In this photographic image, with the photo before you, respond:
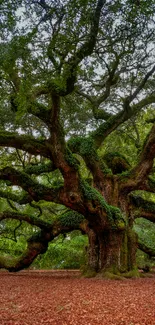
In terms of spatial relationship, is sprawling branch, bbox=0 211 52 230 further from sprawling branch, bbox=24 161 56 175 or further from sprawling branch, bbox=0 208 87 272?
sprawling branch, bbox=24 161 56 175

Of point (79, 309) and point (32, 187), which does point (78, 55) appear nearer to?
point (32, 187)

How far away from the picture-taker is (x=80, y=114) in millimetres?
13547

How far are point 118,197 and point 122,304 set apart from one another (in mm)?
6902

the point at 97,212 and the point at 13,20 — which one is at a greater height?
the point at 13,20

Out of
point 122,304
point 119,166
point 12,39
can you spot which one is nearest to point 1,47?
point 12,39

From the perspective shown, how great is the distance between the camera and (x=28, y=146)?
405 inches

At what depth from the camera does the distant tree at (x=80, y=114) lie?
7445 millimetres

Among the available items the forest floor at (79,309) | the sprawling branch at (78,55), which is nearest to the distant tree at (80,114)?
the sprawling branch at (78,55)

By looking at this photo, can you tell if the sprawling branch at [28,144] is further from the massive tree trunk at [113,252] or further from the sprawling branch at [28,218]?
the massive tree trunk at [113,252]

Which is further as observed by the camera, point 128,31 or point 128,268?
point 128,268

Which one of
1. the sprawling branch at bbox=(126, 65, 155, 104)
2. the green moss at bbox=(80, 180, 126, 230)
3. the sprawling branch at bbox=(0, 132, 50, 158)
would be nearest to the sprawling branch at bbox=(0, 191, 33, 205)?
the sprawling branch at bbox=(0, 132, 50, 158)

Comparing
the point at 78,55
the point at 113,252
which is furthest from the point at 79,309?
the point at 113,252

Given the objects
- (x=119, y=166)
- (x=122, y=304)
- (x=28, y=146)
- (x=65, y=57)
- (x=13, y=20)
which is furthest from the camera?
(x=119, y=166)

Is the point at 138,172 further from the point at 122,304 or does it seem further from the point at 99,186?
the point at 122,304
